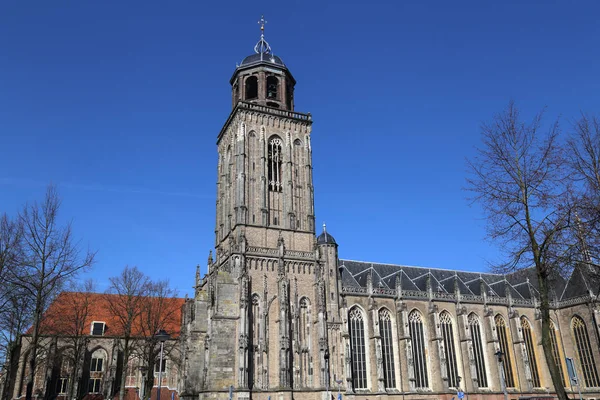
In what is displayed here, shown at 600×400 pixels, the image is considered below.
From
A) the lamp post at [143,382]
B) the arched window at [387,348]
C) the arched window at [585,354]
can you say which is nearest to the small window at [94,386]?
the lamp post at [143,382]

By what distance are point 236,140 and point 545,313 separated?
108ft

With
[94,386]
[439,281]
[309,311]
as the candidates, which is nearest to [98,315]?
[94,386]

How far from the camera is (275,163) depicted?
45.5 meters

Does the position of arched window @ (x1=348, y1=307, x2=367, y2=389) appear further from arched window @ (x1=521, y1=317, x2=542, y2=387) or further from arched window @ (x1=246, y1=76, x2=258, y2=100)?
arched window @ (x1=246, y1=76, x2=258, y2=100)

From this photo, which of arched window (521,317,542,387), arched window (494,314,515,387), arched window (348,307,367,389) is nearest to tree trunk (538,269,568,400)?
arched window (348,307,367,389)

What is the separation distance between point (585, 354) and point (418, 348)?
18.8 m

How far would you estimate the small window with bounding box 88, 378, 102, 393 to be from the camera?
46.8m

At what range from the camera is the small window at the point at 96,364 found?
47531 millimetres

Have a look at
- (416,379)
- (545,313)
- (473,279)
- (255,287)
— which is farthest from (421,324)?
(545,313)

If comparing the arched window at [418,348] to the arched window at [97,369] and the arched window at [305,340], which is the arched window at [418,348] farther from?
the arched window at [97,369]

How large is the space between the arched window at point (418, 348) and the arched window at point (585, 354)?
18.0 m

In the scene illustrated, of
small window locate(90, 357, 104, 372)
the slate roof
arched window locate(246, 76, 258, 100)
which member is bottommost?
small window locate(90, 357, 104, 372)

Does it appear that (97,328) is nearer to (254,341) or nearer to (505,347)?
(254,341)

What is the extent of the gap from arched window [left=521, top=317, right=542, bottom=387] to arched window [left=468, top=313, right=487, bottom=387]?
5.61 meters
